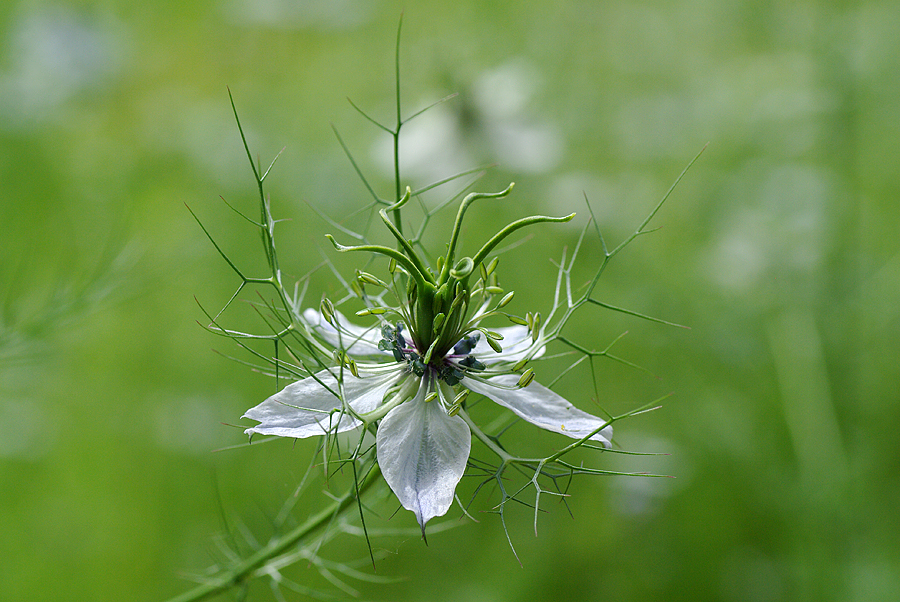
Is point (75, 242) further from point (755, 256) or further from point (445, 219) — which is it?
point (755, 256)

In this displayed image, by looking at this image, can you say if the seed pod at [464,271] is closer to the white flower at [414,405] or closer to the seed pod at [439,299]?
the seed pod at [439,299]

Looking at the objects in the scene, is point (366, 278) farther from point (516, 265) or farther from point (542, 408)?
→ point (516, 265)

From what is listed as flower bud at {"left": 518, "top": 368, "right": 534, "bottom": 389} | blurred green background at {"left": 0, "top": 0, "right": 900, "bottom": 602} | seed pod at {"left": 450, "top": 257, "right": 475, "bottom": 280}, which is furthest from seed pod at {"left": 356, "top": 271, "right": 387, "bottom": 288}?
blurred green background at {"left": 0, "top": 0, "right": 900, "bottom": 602}

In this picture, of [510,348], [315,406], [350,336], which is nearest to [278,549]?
[315,406]

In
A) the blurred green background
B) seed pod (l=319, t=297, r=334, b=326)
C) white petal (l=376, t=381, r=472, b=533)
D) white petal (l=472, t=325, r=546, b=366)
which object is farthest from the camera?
the blurred green background

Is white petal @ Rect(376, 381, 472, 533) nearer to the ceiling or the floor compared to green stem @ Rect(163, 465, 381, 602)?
nearer to the ceiling

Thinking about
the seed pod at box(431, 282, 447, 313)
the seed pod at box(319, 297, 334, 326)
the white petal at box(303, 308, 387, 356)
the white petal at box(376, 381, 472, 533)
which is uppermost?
the seed pod at box(319, 297, 334, 326)

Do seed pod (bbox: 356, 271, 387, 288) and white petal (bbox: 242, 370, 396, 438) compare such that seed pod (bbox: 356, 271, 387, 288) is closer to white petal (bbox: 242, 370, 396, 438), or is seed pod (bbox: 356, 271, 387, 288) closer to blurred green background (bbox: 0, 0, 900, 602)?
white petal (bbox: 242, 370, 396, 438)
